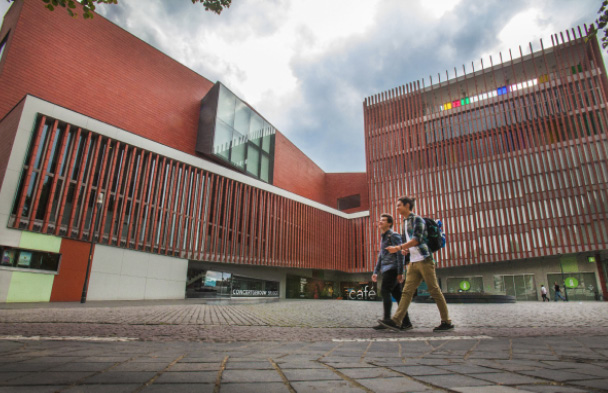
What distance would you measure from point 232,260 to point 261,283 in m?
5.30

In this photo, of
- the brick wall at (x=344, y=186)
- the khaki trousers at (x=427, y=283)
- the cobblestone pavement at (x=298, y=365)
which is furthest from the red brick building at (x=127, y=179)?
the khaki trousers at (x=427, y=283)

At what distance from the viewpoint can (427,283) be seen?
449 cm

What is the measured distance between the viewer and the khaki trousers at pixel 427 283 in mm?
4521

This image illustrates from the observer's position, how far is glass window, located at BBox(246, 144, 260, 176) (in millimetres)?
27172

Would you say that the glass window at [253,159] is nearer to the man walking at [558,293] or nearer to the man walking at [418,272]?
the man walking at [418,272]

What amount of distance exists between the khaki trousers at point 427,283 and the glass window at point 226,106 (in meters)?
22.3

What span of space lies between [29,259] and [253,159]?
16851mm

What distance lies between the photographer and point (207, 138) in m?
24.5

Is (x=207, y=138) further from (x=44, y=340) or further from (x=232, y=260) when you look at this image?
(x=44, y=340)

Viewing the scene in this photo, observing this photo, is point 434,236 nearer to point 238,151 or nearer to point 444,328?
point 444,328

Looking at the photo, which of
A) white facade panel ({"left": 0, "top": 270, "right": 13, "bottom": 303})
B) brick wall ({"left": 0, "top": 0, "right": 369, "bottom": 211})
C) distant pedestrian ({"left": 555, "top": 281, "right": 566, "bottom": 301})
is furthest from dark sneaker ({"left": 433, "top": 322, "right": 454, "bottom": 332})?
distant pedestrian ({"left": 555, "top": 281, "right": 566, "bottom": 301})

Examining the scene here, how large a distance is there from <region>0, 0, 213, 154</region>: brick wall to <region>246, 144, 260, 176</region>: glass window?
443 cm

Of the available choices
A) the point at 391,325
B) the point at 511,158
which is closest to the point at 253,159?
the point at 511,158

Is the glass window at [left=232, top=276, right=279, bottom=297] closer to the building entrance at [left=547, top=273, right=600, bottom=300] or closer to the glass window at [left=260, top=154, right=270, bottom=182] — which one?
the glass window at [left=260, top=154, right=270, bottom=182]
